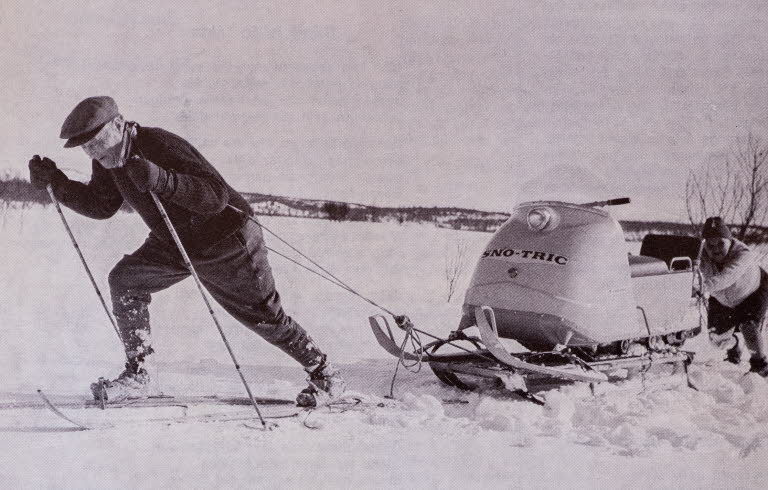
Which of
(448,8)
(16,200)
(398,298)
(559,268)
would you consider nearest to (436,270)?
(398,298)

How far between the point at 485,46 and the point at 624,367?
4.76 ft

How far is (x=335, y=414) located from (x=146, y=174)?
1113 millimetres

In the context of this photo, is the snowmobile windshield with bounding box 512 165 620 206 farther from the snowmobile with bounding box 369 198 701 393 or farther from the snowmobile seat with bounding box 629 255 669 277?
the snowmobile seat with bounding box 629 255 669 277

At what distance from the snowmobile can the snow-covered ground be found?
0.38ft

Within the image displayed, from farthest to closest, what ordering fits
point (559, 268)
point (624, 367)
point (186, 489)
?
point (624, 367)
point (559, 268)
point (186, 489)

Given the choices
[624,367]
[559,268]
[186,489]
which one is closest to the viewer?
[186,489]

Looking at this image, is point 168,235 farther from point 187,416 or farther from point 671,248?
point 671,248

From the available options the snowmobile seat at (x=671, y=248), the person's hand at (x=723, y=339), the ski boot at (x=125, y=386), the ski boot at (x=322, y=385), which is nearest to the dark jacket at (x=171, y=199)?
the ski boot at (x=125, y=386)

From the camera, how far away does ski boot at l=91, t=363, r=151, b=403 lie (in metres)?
2.98

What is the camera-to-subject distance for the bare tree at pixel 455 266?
131 inches

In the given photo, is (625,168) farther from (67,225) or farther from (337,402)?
(67,225)

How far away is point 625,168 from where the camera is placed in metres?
3.44

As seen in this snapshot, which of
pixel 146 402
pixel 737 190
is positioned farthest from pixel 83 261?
pixel 737 190

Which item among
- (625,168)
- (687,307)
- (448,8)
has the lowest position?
(687,307)
